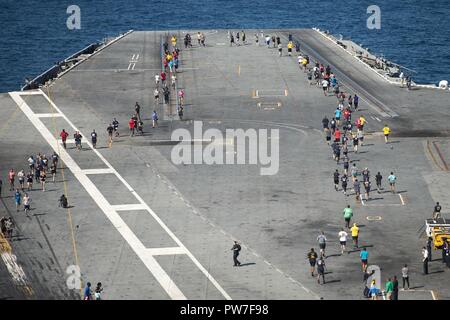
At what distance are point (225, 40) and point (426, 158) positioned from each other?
6098 cm

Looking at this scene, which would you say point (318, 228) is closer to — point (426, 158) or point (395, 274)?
point (395, 274)

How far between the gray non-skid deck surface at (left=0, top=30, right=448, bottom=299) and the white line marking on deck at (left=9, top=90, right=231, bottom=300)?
0.45m

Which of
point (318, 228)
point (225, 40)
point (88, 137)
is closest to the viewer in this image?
point (318, 228)

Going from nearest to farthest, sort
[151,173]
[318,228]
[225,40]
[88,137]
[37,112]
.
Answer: [318,228] < [151,173] < [88,137] < [37,112] < [225,40]

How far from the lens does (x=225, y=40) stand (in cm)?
15888

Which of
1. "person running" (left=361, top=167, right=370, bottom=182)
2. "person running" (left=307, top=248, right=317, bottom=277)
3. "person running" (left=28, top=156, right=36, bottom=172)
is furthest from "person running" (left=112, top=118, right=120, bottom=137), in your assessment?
"person running" (left=307, top=248, right=317, bottom=277)

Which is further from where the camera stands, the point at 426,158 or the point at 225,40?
the point at 225,40

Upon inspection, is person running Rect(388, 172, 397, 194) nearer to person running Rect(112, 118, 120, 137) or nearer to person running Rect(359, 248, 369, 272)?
person running Rect(359, 248, 369, 272)

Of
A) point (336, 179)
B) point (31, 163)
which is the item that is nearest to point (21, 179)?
point (31, 163)

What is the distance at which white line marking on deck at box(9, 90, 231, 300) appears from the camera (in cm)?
7544

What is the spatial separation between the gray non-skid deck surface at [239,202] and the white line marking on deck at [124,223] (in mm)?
452

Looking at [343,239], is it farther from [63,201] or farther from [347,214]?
[63,201]
